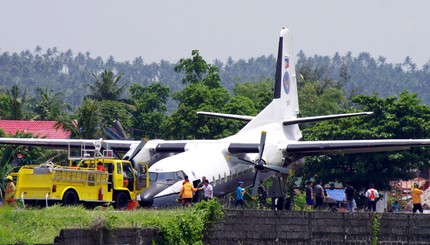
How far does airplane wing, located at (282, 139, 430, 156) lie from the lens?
35.4m

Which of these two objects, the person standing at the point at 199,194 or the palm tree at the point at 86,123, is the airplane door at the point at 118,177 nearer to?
the person standing at the point at 199,194

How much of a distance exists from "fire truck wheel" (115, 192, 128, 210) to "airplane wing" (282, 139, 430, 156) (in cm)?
1050

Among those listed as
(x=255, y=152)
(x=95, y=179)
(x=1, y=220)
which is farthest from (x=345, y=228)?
(x=255, y=152)

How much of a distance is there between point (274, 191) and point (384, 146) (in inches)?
208

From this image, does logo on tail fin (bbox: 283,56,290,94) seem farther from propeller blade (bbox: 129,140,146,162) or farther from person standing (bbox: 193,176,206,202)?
person standing (bbox: 193,176,206,202)

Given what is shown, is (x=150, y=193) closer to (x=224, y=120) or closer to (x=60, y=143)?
(x=60, y=143)

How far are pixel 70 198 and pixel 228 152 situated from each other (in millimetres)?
10183

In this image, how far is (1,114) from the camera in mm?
77250

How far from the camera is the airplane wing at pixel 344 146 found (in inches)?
1393

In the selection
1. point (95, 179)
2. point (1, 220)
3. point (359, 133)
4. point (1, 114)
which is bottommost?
point (1, 220)

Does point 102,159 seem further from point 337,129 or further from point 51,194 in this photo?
point 337,129

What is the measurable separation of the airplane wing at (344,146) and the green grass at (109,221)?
16943 millimetres

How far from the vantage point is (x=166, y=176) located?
29.9 metres

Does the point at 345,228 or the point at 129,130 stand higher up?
the point at 129,130
